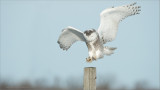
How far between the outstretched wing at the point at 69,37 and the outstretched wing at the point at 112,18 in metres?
0.52

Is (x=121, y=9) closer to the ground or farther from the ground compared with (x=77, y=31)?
farther from the ground

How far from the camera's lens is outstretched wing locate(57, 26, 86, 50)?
4824mm

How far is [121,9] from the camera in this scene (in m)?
5.53

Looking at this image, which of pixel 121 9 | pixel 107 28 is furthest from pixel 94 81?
pixel 121 9

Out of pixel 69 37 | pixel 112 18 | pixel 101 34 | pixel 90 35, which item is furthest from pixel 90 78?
pixel 112 18

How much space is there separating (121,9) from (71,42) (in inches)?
40.6

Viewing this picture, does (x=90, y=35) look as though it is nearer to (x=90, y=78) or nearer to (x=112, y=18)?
(x=90, y=78)

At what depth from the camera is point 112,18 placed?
5.55 meters

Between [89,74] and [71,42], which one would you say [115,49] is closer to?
[71,42]

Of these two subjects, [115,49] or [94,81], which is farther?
[115,49]

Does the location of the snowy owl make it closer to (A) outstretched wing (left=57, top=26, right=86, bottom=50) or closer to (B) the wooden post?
(A) outstretched wing (left=57, top=26, right=86, bottom=50)

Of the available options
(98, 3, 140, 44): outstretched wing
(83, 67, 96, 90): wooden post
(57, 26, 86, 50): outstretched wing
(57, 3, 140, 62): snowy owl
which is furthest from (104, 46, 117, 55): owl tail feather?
(83, 67, 96, 90): wooden post

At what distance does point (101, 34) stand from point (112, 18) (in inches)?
15.0

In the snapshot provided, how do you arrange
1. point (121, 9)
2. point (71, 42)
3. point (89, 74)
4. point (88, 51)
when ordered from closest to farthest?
1. point (89, 74)
2. point (88, 51)
3. point (71, 42)
4. point (121, 9)
